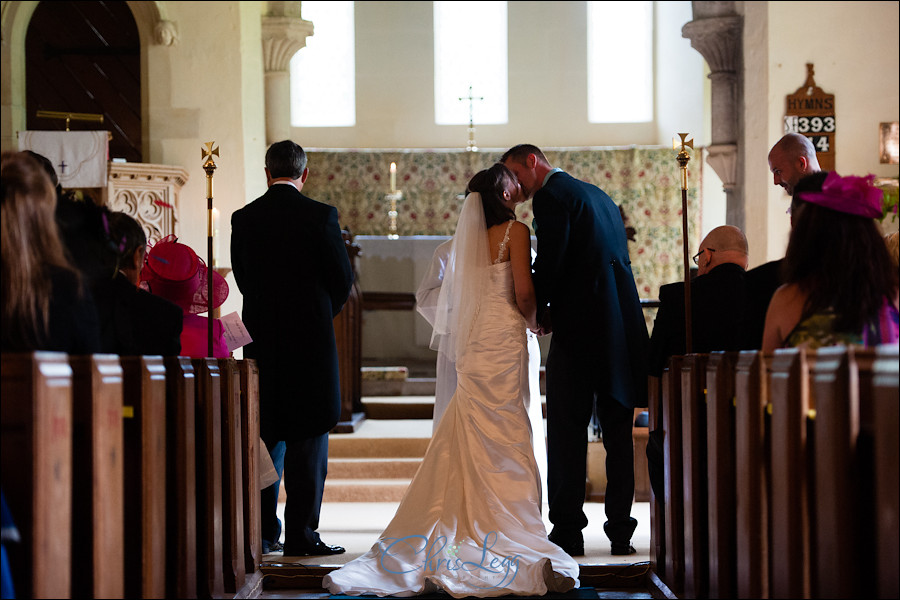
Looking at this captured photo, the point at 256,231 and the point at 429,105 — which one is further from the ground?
the point at 429,105

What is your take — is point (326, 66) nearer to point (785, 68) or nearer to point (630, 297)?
point (785, 68)

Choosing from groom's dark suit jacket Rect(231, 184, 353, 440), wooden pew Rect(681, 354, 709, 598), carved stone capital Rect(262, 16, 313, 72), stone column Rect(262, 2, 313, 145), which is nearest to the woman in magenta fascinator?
groom's dark suit jacket Rect(231, 184, 353, 440)

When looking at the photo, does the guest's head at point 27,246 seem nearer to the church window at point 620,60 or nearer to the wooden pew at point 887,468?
the wooden pew at point 887,468

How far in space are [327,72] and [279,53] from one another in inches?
124

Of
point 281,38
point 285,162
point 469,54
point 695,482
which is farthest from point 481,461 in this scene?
point 469,54

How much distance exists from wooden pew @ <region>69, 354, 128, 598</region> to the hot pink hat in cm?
186

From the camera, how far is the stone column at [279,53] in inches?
384

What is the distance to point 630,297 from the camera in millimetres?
4426

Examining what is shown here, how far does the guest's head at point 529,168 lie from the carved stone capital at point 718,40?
14.8 ft

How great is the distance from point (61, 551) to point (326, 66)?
37.2ft

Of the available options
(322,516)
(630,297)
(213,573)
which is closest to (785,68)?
(630,297)

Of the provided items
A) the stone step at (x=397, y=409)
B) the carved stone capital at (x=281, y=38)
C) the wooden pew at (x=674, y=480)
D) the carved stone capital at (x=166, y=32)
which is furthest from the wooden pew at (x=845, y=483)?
the carved stone capital at (x=281, y=38)

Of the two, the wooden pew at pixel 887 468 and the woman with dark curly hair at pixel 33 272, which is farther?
the woman with dark curly hair at pixel 33 272

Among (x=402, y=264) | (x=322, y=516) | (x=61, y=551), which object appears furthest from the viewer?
(x=402, y=264)
